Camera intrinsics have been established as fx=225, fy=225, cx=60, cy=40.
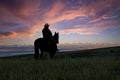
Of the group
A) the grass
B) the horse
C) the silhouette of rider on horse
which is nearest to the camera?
the grass

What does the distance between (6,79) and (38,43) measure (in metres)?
13.2

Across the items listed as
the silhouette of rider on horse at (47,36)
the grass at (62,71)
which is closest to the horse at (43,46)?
the silhouette of rider on horse at (47,36)

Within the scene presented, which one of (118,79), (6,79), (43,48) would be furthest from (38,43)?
(118,79)

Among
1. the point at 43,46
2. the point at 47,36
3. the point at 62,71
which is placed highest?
the point at 47,36

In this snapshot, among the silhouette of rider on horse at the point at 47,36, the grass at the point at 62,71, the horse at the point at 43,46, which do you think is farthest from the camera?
the horse at the point at 43,46

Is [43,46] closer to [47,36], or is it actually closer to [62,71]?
[47,36]

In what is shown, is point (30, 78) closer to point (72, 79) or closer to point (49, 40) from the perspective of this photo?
point (72, 79)

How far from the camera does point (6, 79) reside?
720 cm

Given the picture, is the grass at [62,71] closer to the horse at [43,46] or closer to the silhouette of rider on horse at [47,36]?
the silhouette of rider on horse at [47,36]

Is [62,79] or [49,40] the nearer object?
[62,79]

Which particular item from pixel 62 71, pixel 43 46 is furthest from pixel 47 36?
pixel 62 71

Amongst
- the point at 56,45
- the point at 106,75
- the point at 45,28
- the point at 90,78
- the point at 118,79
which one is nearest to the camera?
the point at 118,79

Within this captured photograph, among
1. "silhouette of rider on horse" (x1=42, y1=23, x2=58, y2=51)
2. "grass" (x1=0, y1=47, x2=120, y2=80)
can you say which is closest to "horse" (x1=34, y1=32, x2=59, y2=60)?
"silhouette of rider on horse" (x1=42, y1=23, x2=58, y2=51)

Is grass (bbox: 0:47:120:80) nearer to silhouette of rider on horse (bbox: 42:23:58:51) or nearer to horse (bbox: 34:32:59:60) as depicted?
silhouette of rider on horse (bbox: 42:23:58:51)
